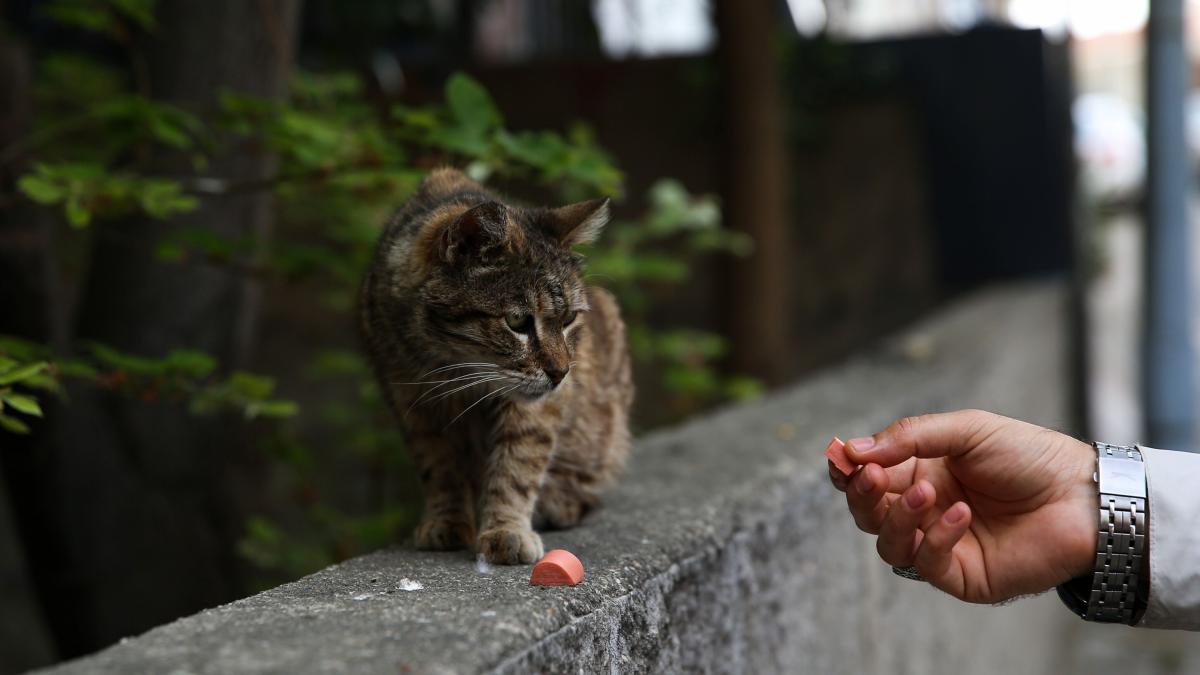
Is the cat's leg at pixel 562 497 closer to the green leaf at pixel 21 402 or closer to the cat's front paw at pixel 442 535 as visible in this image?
the cat's front paw at pixel 442 535

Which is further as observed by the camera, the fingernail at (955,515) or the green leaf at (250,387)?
the green leaf at (250,387)

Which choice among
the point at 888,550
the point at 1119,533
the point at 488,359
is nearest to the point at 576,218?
the point at 488,359

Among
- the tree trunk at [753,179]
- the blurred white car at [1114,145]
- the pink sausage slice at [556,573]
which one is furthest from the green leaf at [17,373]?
the blurred white car at [1114,145]

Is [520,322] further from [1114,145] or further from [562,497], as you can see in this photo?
[1114,145]

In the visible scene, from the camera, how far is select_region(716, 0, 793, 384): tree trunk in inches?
237

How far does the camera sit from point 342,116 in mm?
3551

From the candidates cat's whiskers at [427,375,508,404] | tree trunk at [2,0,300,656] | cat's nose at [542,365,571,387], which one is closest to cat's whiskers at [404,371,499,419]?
cat's whiskers at [427,375,508,404]

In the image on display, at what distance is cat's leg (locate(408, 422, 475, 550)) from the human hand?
82 cm

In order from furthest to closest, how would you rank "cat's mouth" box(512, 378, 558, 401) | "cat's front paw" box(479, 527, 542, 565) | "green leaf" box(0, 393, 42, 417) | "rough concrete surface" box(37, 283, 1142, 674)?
"cat's mouth" box(512, 378, 558, 401), "cat's front paw" box(479, 527, 542, 565), "green leaf" box(0, 393, 42, 417), "rough concrete surface" box(37, 283, 1142, 674)

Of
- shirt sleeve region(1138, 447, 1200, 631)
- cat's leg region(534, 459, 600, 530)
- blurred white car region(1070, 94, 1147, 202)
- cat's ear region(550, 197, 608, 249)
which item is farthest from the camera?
blurred white car region(1070, 94, 1147, 202)

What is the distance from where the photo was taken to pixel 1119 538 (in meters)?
2.09

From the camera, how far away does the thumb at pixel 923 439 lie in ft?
6.91

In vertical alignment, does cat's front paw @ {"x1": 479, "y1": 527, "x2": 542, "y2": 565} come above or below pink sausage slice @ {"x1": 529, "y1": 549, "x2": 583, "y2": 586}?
below

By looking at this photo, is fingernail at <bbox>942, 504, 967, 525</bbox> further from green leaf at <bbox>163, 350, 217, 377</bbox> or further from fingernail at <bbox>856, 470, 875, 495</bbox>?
green leaf at <bbox>163, 350, 217, 377</bbox>
